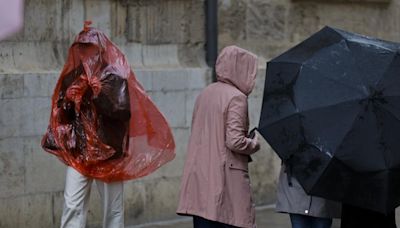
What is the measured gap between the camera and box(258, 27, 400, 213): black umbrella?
Result: 5152mm

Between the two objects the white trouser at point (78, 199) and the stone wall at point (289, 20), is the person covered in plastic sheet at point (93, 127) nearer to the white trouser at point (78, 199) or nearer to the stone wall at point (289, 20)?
the white trouser at point (78, 199)

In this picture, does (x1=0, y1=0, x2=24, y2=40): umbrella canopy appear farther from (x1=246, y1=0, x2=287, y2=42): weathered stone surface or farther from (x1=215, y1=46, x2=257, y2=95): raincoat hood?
(x1=246, y1=0, x2=287, y2=42): weathered stone surface

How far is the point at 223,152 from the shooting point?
5.85 m

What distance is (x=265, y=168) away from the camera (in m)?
9.52

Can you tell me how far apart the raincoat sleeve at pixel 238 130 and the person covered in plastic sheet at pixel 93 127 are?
0.69 m

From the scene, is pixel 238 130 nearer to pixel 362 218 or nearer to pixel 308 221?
pixel 308 221

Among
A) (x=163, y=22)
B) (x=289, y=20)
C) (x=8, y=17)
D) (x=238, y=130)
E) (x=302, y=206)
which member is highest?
(x=8, y=17)

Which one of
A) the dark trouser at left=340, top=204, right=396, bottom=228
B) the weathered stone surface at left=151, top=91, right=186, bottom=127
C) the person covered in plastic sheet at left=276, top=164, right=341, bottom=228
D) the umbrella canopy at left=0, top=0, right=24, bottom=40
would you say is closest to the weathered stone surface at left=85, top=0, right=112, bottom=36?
the weathered stone surface at left=151, top=91, right=186, bottom=127

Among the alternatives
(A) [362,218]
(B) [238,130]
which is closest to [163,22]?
(B) [238,130]

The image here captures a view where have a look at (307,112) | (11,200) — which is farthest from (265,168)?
(307,112)

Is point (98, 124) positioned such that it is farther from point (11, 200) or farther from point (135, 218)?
point (135, 218)

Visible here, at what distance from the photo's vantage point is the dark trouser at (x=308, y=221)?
571 centimetres

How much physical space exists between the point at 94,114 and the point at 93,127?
0.27ft

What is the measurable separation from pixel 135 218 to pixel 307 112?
132 inches
